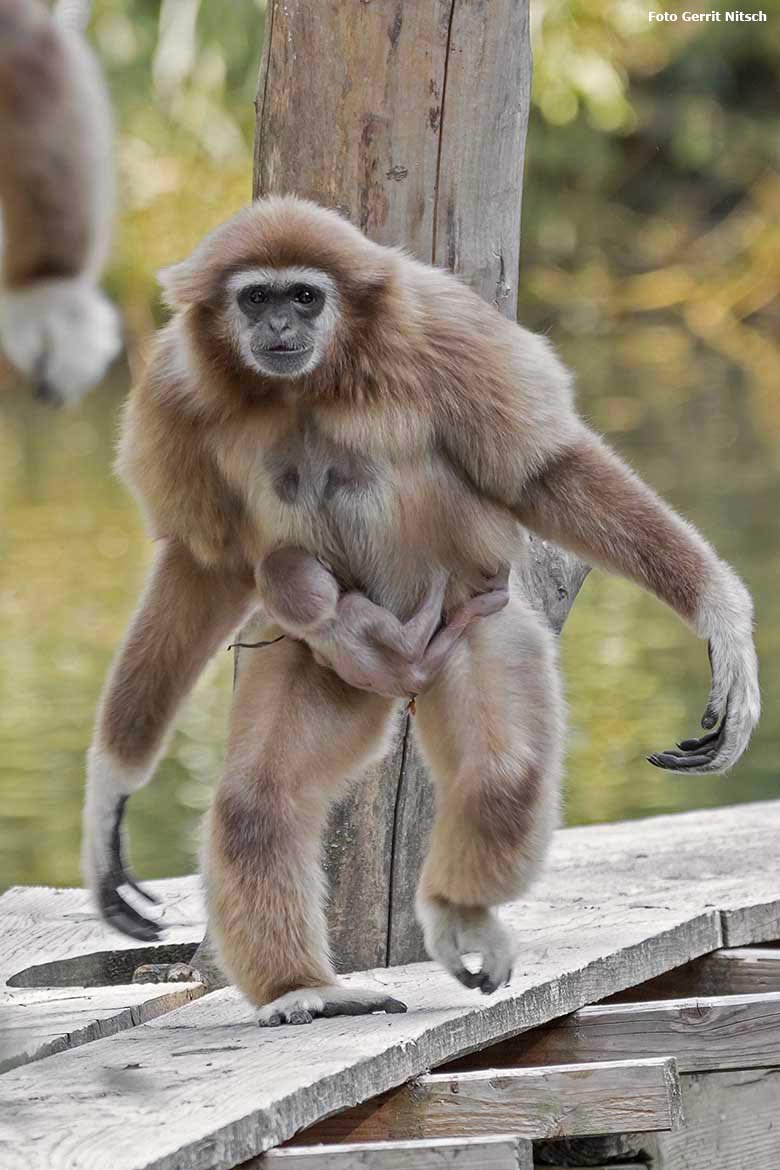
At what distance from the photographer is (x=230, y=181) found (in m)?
16.8

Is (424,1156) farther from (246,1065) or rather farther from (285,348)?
(285,348)

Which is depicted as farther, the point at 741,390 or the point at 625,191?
the point at 625,191

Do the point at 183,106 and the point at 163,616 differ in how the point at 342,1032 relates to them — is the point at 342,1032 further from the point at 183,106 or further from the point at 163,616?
the point at 183,106

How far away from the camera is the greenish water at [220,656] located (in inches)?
385

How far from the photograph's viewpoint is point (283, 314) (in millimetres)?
3725

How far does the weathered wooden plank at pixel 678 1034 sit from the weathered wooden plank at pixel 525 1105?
0.44 meters

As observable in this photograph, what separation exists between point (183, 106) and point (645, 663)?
6.27 meters

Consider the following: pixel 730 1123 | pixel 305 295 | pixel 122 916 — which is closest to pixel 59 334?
pixel 305 295

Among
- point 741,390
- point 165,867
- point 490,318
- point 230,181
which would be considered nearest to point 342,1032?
point 490,318

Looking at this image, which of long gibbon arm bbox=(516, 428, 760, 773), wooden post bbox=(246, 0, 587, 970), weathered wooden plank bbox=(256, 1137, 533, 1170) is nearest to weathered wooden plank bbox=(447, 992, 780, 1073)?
wooden post bbox=(246, 0, 587, 970)

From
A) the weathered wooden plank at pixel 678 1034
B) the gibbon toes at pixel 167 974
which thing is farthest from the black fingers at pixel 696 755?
the gibbon toes at pixel 167 974

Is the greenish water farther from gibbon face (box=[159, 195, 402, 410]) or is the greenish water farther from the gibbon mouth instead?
the gibbon mouth

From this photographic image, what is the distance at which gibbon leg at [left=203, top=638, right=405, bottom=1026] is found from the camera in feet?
12.7

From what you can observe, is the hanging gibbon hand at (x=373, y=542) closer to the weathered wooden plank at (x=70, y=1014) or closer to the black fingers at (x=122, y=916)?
the black fingers at (x=122, y=916)
